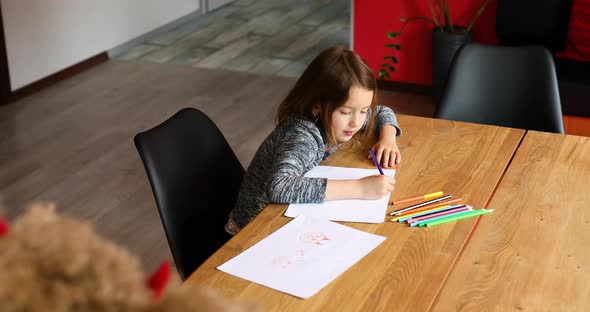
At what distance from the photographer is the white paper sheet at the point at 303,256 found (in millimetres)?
1438

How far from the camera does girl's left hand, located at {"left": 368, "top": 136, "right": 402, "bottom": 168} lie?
2.01m

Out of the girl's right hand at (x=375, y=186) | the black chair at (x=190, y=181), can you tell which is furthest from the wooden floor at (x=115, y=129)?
the girl's right hand at (x=375, y=186)

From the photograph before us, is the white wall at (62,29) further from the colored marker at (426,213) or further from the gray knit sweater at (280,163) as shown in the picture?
the colored marker at (426,213)

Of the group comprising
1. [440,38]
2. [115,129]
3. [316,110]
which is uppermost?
[316,110]

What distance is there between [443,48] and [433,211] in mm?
2708

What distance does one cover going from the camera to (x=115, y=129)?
418 cm

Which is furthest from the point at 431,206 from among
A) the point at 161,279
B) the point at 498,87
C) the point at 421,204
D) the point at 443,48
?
the point at 443,48

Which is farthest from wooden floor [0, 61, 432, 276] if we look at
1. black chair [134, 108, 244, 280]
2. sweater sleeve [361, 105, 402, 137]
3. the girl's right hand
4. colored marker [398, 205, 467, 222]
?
colored marker [398, 205, 467, 222]

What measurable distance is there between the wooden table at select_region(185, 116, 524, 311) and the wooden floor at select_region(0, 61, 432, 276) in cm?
128

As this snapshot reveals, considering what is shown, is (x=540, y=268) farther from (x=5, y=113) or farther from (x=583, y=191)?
(x=5, y=113)

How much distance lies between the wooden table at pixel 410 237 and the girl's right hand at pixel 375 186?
53 mm

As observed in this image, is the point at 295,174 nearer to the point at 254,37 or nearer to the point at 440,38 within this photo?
the point at 440,38

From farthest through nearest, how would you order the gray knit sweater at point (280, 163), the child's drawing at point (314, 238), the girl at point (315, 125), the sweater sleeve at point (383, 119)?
the sweater sleeve at point (383, 119), the girl at point (315, 125), the gray knit sweater at point (280, 163), the child's drawing at point (314, 238)

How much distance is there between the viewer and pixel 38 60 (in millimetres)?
4750
